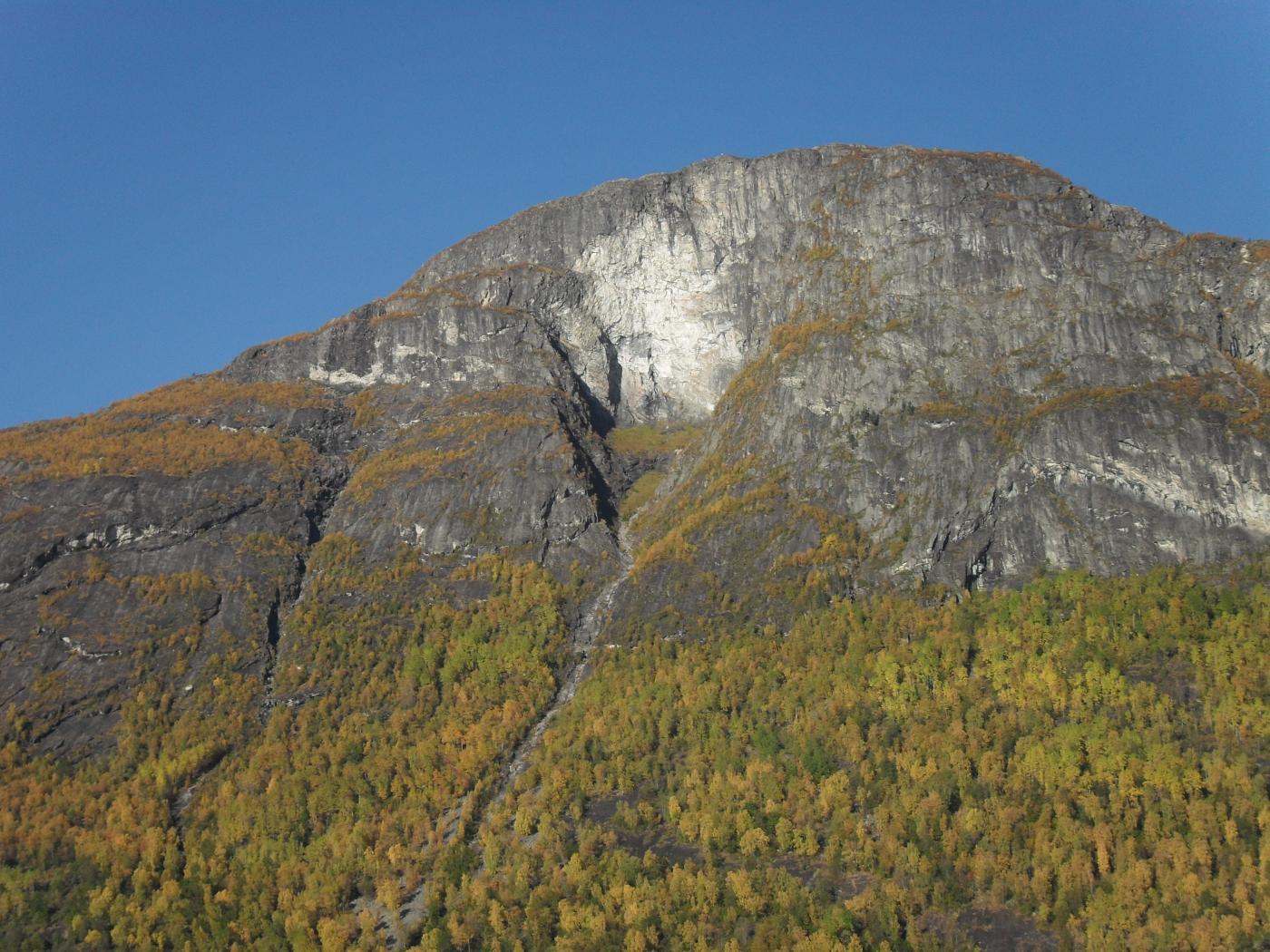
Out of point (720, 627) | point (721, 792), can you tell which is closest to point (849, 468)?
point (720, 627)

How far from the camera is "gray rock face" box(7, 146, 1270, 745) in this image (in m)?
143

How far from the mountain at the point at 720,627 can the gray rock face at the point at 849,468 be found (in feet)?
1.80

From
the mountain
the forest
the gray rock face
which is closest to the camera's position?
the forest

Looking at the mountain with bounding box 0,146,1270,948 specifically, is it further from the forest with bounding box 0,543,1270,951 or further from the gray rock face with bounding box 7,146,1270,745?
the gray rock face with bounding box 7,146,1270,745

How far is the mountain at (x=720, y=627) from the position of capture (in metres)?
110

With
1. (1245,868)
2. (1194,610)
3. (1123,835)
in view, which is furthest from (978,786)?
(1194,610)

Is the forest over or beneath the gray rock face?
beneath

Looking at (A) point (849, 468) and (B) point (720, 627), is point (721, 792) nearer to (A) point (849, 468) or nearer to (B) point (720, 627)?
(B) point (720, 627)

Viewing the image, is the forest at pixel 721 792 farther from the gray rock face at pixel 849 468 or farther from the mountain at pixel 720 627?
the gray rock face at pixel 849 468

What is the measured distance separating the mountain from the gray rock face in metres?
0.55

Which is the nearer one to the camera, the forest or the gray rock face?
the forest

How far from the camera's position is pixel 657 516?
176m

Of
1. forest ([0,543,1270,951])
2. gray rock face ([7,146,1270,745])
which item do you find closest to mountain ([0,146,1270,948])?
forest ([0,543,1270,951])

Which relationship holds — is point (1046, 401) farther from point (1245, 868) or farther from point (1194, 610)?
point (1245, 868)
